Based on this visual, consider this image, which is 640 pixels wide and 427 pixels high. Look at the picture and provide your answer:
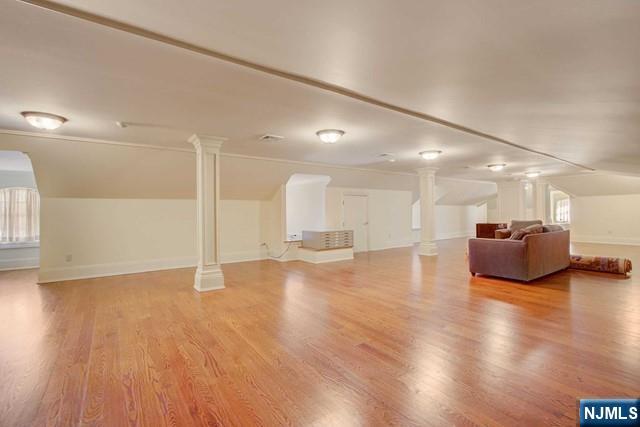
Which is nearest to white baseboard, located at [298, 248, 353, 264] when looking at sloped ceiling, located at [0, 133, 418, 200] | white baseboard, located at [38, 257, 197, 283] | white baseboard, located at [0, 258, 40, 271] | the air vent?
sloped ceiling, located at [0, 133, 418, 200]

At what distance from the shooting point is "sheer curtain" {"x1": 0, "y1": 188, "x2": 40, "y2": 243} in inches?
266

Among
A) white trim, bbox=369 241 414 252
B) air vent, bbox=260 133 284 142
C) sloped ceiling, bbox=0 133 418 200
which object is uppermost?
air vent, bbox=260 133 284 142

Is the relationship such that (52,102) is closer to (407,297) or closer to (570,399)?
(407,297)

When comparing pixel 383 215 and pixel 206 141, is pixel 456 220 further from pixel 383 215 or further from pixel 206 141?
pixel 206 141

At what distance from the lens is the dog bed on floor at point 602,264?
521cm

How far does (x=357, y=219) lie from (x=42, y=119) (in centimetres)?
734

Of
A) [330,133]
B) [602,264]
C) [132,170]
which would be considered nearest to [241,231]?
[132,170]

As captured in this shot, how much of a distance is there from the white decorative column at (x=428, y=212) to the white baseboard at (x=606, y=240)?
6.37 meters

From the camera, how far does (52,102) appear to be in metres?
3.06

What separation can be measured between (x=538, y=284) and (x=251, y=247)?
602 cm

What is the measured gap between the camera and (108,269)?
5.86 meters

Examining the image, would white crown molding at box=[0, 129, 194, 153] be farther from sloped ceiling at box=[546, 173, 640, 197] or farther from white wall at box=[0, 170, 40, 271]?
sloped ceiling at box=[546, 173, 640, 197]

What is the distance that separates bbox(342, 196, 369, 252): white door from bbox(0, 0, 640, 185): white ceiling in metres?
4.66

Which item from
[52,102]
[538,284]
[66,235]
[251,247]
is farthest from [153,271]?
[538,284]
